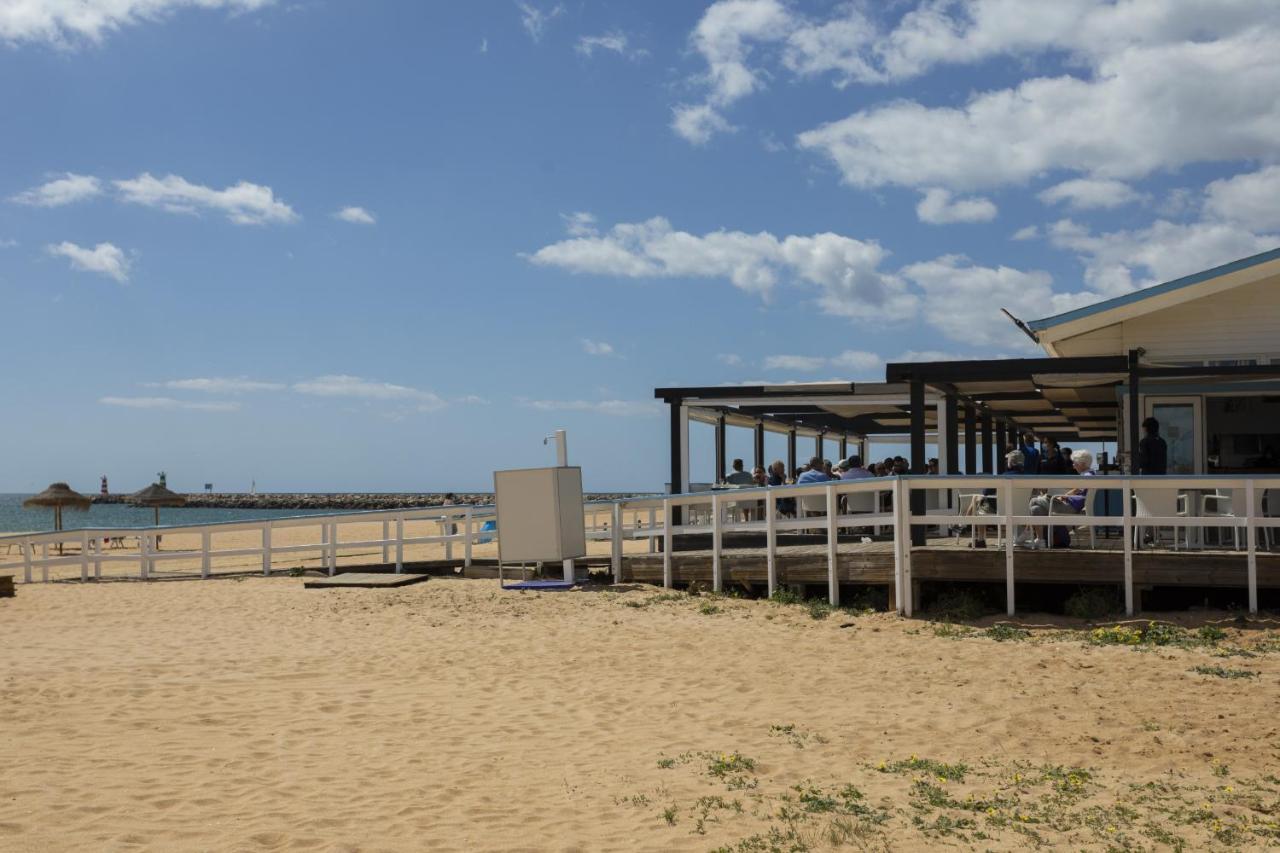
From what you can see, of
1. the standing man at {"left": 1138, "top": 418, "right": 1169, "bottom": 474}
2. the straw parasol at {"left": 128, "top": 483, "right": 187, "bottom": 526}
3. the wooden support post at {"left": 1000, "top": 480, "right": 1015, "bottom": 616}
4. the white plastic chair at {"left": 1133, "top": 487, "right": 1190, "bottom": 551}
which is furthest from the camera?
the straw parasol at {"left": 128, "top": 483, "right": 187, "bottom": 526}

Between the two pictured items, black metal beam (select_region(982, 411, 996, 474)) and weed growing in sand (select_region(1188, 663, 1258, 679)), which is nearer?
weed growing in sand (select_region(1188, 663, 1258, 679))

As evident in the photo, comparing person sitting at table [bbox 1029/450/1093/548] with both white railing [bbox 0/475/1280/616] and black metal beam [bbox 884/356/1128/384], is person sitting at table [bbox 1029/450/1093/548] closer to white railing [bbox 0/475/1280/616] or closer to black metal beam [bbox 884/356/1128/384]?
white railing [bbox 0/475/1280/616]

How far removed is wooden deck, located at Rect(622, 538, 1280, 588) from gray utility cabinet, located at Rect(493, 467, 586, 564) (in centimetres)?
303

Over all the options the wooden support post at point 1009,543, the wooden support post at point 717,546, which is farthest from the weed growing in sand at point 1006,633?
the wooden support post at point 717,546

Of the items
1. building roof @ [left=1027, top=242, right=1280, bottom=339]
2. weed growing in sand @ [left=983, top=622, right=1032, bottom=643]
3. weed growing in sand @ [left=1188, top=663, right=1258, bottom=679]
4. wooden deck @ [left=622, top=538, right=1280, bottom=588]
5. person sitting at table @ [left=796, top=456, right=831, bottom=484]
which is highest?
building roof @ [left=1027, top=242, right=1280, bottom=339]

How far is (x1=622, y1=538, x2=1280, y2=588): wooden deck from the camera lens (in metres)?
11.5

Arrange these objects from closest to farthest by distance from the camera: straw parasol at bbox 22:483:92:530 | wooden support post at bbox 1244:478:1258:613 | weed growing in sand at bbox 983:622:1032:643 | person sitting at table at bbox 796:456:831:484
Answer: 1. weed growing in sand at bbox 983:622:1032:643
2. wooden support post at bbox 1244:478:1258:613
3. person sitting at table at bbox 796:456:831:484
4. straw parasol at bbox 22:483:92:530

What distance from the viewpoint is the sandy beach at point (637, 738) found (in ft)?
19.5

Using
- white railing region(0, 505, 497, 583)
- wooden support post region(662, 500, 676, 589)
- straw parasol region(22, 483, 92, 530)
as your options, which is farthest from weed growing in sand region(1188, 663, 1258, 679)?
straw parasol region(22, 483, 92, 530)

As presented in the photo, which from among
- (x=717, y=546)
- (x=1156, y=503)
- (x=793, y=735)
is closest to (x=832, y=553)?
(x=717, y=546)

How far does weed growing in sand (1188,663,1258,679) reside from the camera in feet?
29.8

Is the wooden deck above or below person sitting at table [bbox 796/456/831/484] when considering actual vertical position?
below

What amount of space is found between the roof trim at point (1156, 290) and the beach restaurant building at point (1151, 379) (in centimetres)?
1

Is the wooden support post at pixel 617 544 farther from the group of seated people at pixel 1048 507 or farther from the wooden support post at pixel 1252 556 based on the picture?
the wooden support post at pixel 1252 556
